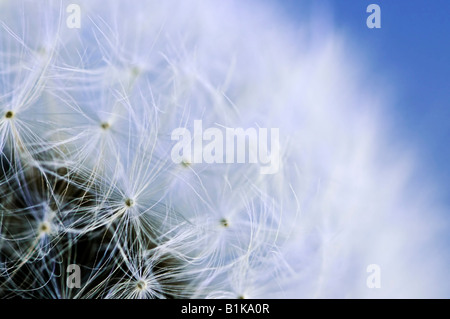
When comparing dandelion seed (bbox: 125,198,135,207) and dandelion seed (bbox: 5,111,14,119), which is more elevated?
dandelion seed (bbox: 5,111,14,119)

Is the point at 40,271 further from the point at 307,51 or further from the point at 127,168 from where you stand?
the point at 307,51

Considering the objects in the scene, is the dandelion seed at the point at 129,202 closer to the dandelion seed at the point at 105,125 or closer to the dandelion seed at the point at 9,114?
the dandelion seed at the point at 105,125

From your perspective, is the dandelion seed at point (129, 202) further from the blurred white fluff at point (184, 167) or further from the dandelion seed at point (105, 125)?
the dandelion seed at point (105, 125)

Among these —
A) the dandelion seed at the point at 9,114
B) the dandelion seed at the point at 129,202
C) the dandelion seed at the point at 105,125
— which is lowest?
the dandelion seed at the point at 129,202

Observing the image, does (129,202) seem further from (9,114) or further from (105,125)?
(9,114)

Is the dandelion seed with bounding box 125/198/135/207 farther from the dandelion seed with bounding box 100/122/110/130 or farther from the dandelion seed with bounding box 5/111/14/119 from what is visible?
the dandelion seed with bounding box 5/111/14/119

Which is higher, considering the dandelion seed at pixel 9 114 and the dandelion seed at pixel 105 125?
the dandelion seed at pixel 9 114

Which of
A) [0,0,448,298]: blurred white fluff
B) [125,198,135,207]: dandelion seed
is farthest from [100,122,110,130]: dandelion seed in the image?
[125,198,135,207]: dandelion seed

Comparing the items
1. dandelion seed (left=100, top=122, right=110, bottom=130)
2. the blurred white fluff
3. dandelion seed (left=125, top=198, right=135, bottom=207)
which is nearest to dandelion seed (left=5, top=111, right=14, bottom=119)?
the blurred white fluff

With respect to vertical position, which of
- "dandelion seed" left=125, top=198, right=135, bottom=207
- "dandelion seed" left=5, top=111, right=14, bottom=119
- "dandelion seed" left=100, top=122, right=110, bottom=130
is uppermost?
"dandelion seed" left=5, top=111, right=14, bottom=119

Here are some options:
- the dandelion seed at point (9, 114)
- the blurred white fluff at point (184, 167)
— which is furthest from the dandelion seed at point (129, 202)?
the dandelion seed at point (9, 114)
